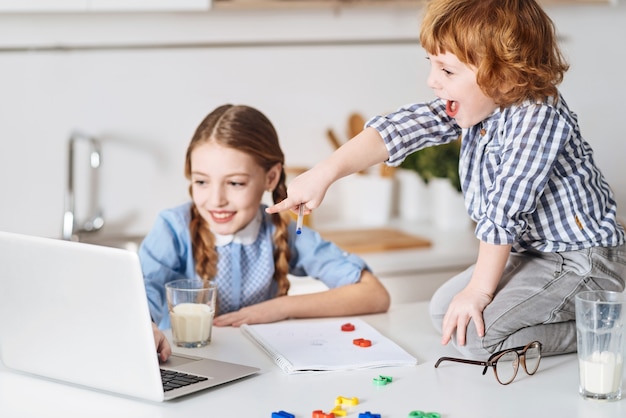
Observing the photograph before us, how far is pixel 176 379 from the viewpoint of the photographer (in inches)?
52.8

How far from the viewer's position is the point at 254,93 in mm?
2875

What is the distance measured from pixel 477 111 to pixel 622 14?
199 centimetres

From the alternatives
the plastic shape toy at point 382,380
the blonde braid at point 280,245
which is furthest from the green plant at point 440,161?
the plastic shape toy at point 382,380

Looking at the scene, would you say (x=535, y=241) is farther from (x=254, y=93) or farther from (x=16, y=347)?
(x=254, y=93)

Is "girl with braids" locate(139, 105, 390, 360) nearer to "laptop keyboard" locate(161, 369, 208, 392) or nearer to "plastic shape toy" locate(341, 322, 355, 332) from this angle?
"plastic shape toy" locate(341, 322, 355, 332)

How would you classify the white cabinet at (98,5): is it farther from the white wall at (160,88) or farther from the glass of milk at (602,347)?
the glass of milk at (602,347)

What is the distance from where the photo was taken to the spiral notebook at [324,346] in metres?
1.43

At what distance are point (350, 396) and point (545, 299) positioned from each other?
1.32ft

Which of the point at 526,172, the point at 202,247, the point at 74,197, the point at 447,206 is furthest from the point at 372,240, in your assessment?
the point at 526,172

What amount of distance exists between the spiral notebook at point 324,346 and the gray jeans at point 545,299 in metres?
0.13

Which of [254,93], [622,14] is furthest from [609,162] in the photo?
[254,93]

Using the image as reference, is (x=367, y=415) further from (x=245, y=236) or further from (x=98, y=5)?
(x=98, y=5)

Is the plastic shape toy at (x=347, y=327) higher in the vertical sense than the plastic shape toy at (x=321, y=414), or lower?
lower

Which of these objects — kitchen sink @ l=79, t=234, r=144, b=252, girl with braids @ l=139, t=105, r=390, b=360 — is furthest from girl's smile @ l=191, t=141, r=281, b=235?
kitchen sink @ l=79, t=234, r=144, b=252
